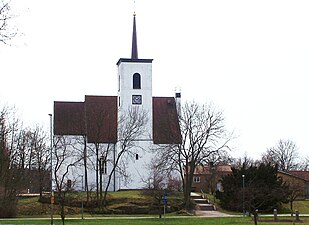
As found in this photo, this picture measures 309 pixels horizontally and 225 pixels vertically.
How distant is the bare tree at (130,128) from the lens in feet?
217

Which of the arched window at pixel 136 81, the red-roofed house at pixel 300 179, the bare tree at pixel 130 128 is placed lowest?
the red-roofed house at pixel 300 179

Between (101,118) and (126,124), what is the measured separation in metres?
3.18

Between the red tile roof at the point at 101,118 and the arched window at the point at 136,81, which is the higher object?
the arched window at the point at 136,81

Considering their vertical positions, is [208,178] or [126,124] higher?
[126,124]

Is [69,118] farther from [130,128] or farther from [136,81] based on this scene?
[130,128]

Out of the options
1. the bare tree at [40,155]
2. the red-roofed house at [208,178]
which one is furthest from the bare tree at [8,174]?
the red-roofed house at [208,178]

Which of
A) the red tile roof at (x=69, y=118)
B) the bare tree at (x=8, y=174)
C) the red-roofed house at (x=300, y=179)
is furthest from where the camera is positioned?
the red-roofed house at (x=300, y=179)

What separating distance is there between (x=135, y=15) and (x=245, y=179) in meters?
25.7

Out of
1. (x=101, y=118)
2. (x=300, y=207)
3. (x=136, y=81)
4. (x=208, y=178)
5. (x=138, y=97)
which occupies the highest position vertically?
(x=136, y=81)

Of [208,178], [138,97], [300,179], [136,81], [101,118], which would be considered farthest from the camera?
[208,178]

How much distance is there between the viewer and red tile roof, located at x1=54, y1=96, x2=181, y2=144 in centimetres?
6800

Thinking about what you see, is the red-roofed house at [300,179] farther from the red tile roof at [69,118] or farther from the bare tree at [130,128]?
the red tile roof at [69,118]

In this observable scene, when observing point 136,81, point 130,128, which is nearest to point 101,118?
point 130,128

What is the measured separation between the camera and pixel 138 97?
69438 mm
